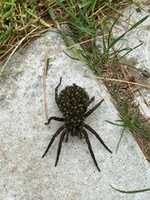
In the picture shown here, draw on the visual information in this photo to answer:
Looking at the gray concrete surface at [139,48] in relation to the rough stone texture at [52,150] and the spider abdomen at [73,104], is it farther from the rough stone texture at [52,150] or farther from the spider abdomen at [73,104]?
the spider abdomen at [73,104]

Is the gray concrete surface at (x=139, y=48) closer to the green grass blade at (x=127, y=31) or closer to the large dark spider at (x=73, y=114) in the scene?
the green grass blade at (x=127, y=31)

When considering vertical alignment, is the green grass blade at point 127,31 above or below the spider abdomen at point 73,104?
above

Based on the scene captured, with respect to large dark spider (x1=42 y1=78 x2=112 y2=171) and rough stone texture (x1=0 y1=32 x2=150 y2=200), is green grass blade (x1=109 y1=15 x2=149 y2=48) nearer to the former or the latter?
rough stone texture (x1=0 y1=32 x2=150 y2=200)

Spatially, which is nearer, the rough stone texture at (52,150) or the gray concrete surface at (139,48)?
the rough stone texture at (52,150)

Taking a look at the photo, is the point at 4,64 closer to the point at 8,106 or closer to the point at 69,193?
the point at 8,106

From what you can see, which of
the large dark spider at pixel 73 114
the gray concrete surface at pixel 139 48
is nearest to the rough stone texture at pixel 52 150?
the large dark spider at pixel 73 114

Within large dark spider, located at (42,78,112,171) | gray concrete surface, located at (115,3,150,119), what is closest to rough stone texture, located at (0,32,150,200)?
large dark spider, located at (42,78,112,171)
